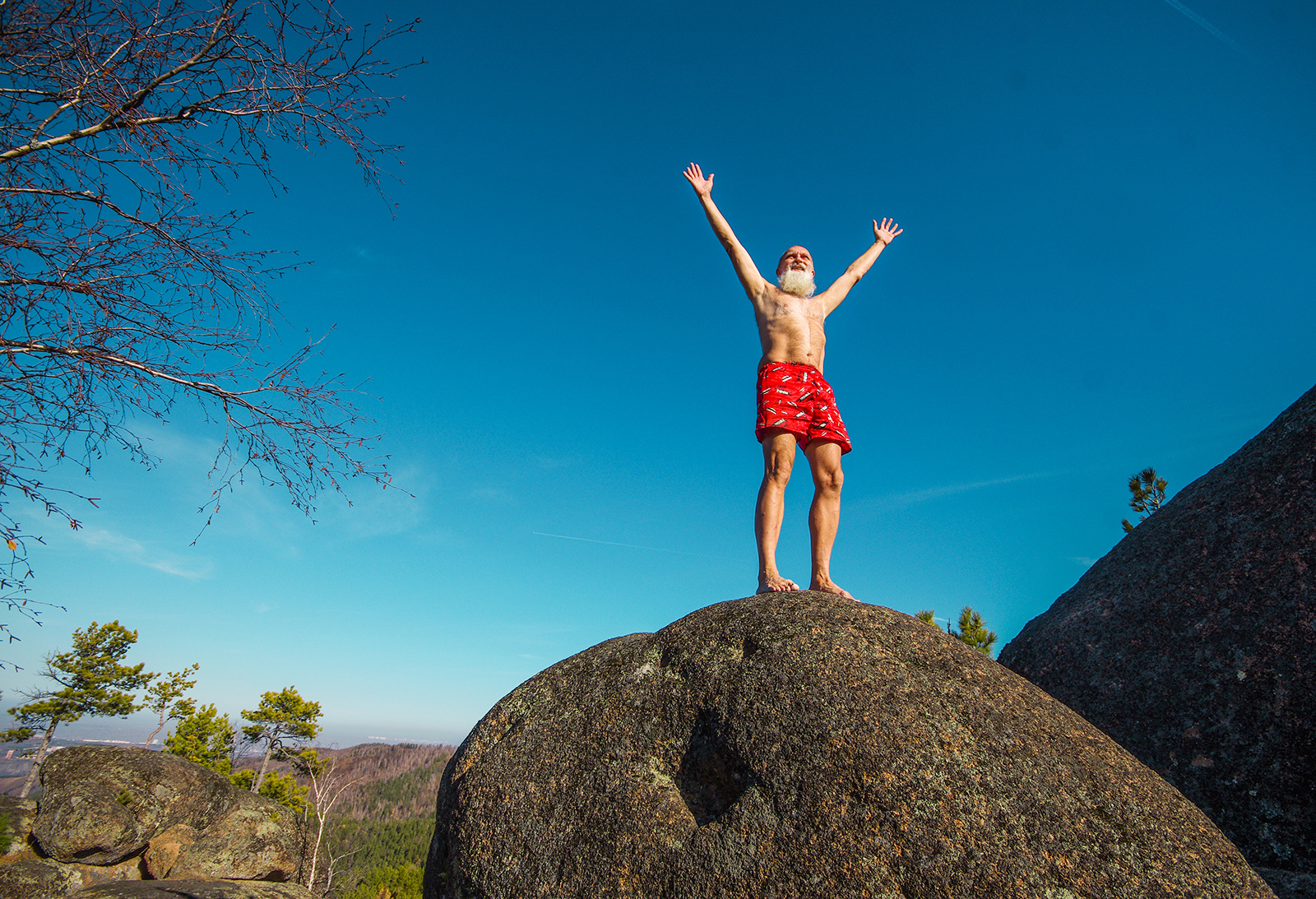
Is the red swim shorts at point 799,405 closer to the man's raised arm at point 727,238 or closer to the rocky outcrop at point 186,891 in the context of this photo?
the man's raised arm at point 727,238

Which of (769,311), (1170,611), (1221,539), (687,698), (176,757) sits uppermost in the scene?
(769,311)

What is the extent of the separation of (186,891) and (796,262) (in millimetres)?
11714

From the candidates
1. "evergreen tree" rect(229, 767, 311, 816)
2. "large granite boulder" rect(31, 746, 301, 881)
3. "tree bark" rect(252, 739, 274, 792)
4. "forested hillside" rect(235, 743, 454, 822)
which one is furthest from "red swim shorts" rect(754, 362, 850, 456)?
"forested hillside" rect(235, 743, 454, 822)

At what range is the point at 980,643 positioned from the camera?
64.3ft

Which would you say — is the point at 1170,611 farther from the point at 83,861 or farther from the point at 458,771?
the point at 83,861

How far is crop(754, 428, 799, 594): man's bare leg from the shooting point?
510 cm

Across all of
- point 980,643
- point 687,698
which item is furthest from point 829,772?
point 980,643

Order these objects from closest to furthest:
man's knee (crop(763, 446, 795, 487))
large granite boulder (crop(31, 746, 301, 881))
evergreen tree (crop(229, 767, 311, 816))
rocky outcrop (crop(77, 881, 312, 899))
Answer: man's knee (crop(763, 446, 795, 487)) → rocky outcrop (crop(77, 881, 312, 899)) → large granite boulder (crop(31, 746, 301, 881)) → evergreen tree (crop(229, 767, 311, 816))

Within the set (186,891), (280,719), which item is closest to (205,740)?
(280,719)

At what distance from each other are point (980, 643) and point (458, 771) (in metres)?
19.4

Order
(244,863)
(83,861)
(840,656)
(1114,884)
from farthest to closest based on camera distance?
(244,863)
(83,861)
(840,656)
(1114,884)

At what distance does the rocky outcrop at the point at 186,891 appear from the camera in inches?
328

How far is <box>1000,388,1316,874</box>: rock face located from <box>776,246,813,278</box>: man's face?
356 centimetres

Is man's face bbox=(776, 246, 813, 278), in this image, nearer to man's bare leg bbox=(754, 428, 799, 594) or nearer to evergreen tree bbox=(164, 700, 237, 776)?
man's bare leg bbox=(754, 428, 799, 594)
